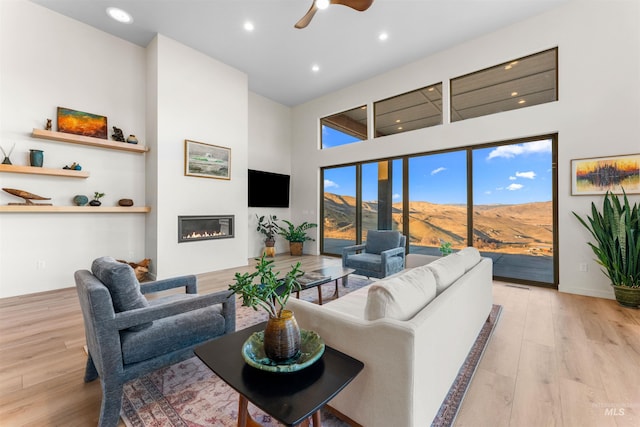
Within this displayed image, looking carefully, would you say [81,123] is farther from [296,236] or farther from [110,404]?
[296,236]

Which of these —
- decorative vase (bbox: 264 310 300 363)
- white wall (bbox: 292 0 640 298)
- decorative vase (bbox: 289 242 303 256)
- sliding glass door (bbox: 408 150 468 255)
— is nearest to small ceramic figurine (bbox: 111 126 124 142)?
decorative vase (bbox: 289 242 303 256)

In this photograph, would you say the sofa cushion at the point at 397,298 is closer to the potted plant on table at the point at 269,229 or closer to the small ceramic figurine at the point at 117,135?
the small ceramic figurine at the point at 117,135

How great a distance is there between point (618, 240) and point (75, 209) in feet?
23.6

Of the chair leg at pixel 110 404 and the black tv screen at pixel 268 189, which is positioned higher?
the black tv screen at pixel 268 189

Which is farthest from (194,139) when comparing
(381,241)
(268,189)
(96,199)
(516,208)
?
(516,208)

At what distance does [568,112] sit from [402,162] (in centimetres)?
260

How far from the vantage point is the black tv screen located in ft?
20.7

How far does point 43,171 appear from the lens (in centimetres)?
357

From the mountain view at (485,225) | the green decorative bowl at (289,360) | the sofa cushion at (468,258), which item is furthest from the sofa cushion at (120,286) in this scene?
the mountain view at (485,225)

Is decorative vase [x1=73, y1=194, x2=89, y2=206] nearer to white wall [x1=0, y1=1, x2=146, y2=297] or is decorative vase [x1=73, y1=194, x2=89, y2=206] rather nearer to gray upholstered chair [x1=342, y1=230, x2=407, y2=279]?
white wall [x1=0, y1=1, x2=146, y2=297]

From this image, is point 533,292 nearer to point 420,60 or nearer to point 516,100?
point 516,100

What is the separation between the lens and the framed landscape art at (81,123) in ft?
12.7

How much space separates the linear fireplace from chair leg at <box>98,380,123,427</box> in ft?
11.5

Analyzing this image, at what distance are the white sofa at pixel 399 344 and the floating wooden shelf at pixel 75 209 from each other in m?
3.97
